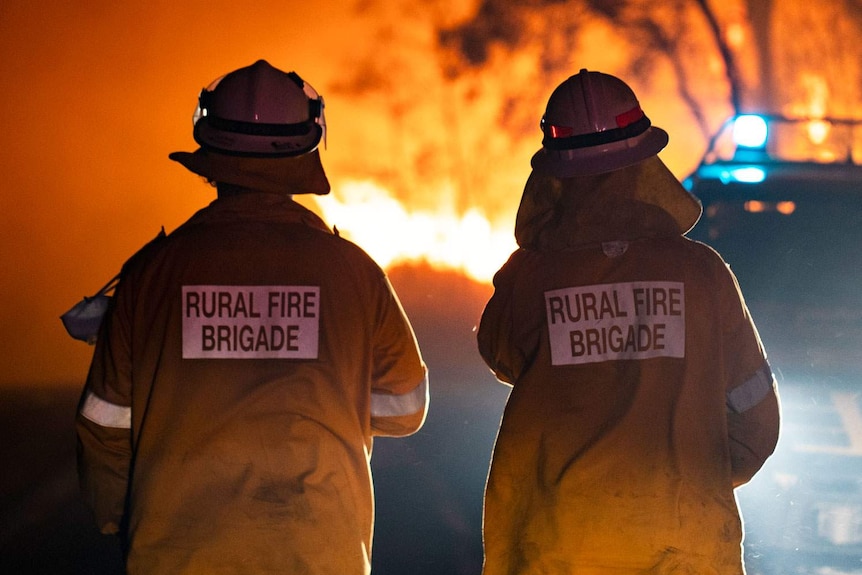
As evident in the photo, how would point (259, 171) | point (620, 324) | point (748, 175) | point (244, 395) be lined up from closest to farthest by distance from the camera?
point (244, 395)
point (620, 324)
point (259, 171)
point (748, 175)

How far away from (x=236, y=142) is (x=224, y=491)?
2.98ft

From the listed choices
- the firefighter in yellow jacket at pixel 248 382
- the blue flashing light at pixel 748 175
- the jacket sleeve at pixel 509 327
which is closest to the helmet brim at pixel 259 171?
the firefighter in yellow jacket at pixel 248 382

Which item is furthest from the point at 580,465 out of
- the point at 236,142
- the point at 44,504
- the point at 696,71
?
the point at 696,71

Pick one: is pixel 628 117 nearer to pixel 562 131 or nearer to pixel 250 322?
pixel 562 131

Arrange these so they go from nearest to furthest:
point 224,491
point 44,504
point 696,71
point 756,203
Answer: point 224,491 < point 756,203 < point 44,504 < point 696,71

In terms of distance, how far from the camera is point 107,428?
2.75 meters

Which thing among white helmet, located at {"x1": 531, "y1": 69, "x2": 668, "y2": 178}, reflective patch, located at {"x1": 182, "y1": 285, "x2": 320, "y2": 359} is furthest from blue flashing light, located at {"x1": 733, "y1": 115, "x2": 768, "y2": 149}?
reflective patch, located at {"x1": 182, "y1": 285, "x2": 320, "y2": 359}

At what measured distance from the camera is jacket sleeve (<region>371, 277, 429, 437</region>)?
9.34ft

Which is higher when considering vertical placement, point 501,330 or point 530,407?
point 501,330

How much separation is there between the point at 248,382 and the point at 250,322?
15 cm

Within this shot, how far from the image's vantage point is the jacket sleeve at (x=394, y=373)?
285 centimetres

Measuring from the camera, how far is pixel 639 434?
8.66 feet

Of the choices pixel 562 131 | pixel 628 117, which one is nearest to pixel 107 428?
pixel 562 131

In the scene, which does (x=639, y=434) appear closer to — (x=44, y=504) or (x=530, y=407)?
(x=530, y=407)
